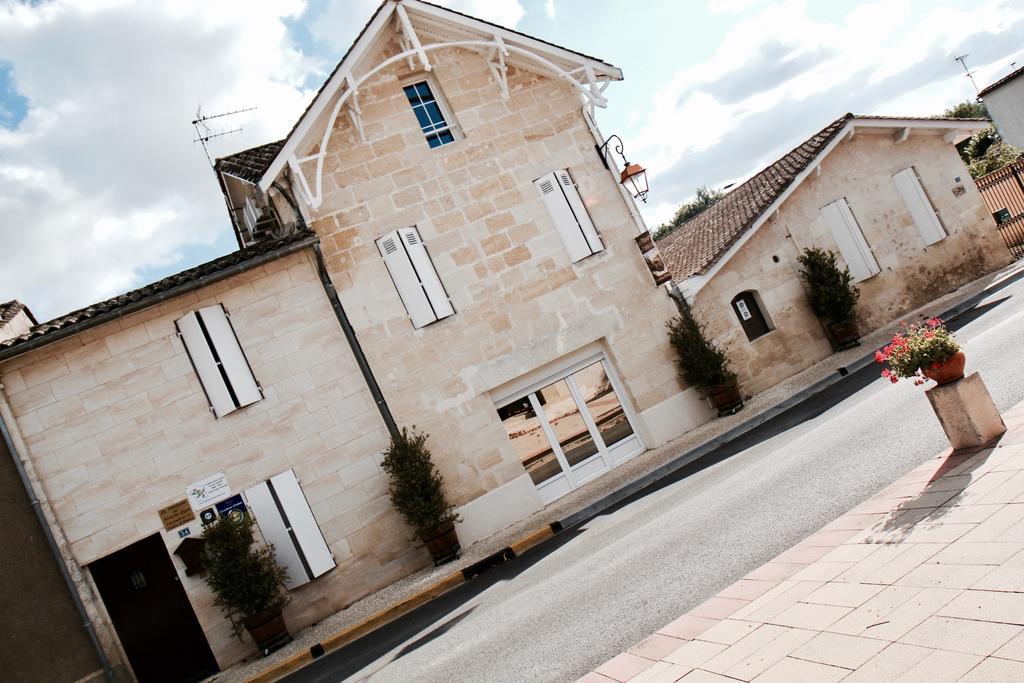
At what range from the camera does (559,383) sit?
12.9 metres

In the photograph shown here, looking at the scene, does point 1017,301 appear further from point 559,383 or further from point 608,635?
point 608,635

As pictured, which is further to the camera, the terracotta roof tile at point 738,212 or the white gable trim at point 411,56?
the terracotta roof tile at point 738,212

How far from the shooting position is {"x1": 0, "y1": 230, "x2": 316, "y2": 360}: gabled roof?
9.97 meters

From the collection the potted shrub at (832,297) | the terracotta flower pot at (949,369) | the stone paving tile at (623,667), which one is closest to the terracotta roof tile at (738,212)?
the potted shrub at (832,297)

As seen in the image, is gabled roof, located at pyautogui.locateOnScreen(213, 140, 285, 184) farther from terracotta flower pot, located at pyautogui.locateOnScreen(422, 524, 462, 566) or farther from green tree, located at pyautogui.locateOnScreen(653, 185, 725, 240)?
green tree, located at pyautogui.locateOnScreen(653, 185, 725, 240)

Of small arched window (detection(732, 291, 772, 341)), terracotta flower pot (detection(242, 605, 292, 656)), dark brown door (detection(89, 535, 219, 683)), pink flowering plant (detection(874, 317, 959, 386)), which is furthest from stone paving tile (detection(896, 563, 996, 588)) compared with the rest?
small arched window (detection(732, 291, 772, 341))

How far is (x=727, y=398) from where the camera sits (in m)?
13.0

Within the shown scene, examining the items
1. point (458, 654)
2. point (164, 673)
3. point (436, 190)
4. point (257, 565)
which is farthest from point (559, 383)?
point (164, 673)

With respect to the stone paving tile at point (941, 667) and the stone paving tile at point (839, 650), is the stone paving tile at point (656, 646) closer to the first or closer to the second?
the stone paving tile at point (839, 650)

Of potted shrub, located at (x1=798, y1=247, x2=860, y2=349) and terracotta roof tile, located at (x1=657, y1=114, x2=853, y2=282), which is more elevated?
terracotta roof tile, located at (x1=657, y1=114, x2=853, y2=282)

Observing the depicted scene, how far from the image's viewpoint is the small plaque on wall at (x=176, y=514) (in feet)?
33.9

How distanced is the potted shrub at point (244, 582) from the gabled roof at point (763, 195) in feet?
31.2

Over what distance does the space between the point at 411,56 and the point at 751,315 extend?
28.9ft

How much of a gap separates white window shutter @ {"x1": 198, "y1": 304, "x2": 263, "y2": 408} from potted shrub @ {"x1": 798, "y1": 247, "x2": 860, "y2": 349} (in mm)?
11433
